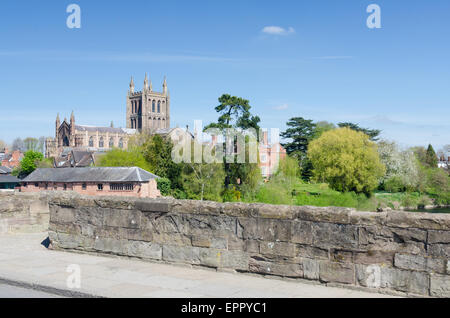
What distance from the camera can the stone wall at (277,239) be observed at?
20.9ft

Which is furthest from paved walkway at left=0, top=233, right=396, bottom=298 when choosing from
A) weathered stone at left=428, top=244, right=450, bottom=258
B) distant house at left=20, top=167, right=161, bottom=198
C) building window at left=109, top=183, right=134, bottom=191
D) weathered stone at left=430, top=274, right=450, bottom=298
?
building window at left=109, top=183, right=134, bottom=191

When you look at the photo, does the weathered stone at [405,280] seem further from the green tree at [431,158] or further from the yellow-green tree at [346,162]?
the green tree at [431,158]

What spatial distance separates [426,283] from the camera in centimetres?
628

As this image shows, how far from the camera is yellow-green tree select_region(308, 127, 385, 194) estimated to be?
56.4 meters

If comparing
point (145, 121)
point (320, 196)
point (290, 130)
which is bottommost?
point (320, 196)

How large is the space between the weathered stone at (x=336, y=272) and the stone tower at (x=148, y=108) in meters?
157

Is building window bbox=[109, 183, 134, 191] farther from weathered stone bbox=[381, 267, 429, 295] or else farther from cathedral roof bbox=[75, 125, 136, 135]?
cathedral roof bbox=[75, 125, 136, 135]

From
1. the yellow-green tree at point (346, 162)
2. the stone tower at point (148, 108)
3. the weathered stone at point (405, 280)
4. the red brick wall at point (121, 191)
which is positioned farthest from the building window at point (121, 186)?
the stone tower at point (148, 108)

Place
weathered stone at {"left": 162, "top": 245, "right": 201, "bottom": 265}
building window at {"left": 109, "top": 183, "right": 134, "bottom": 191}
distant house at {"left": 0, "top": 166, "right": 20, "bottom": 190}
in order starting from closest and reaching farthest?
weathered stone at {"left": 162, "top": 245, "right": 201, "bottom": 265}, building window at {"left": 109, "top": 183, "right": 134, "bottom": 191}, distant house at {"left": 0, "top": 166, "right": 20, "bottom": 190}

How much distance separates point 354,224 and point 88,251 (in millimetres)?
5558

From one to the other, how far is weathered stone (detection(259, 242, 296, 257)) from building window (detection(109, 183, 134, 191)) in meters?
55.5

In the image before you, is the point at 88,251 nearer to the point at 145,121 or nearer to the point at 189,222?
the point at 189,222

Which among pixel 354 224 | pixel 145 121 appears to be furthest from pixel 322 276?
pixel 145 121

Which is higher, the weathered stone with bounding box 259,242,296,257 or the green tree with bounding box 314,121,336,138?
the green tree with bounding box 314,121,336,138
